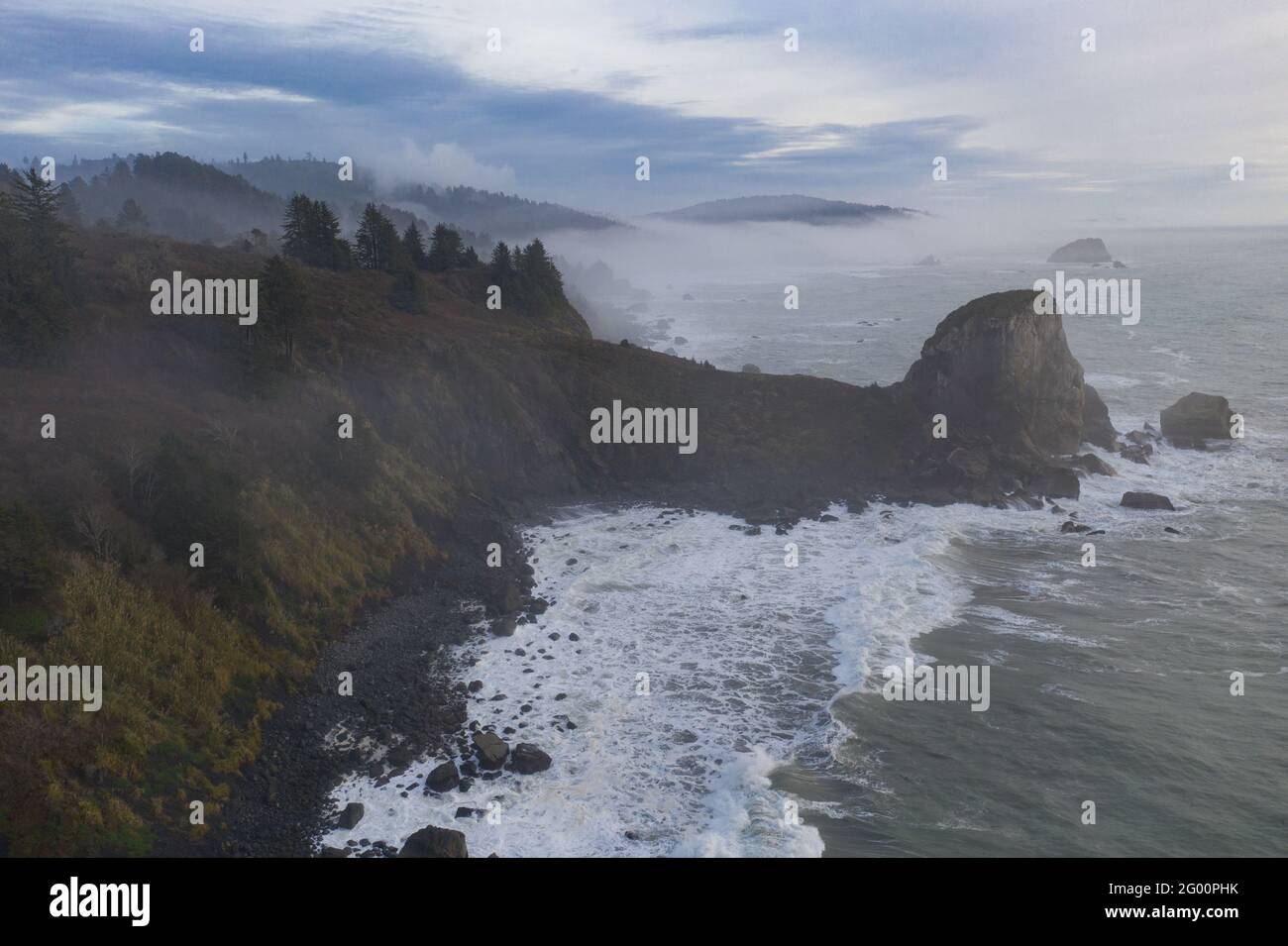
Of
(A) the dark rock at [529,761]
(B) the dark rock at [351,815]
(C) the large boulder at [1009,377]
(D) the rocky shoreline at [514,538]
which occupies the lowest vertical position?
(B) the dark rock at [351,815]

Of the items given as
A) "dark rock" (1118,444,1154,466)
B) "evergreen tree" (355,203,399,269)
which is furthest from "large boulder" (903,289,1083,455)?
"evergreen tree" (355,203,399,269)

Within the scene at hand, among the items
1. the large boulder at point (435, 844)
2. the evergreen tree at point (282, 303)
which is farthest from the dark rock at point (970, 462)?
the evergreen tree at point (282, 303)

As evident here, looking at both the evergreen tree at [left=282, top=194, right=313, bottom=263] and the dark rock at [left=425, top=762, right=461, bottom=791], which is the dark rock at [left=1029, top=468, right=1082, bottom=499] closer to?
the dark rock at [left=425, top=762, right=461, bottom=791]

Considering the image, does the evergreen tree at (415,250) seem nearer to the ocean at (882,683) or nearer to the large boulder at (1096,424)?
the ocean at (882,683)

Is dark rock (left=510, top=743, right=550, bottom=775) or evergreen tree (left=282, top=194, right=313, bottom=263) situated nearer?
dark rock (left=510, top=743, right=550, bottom=775)
